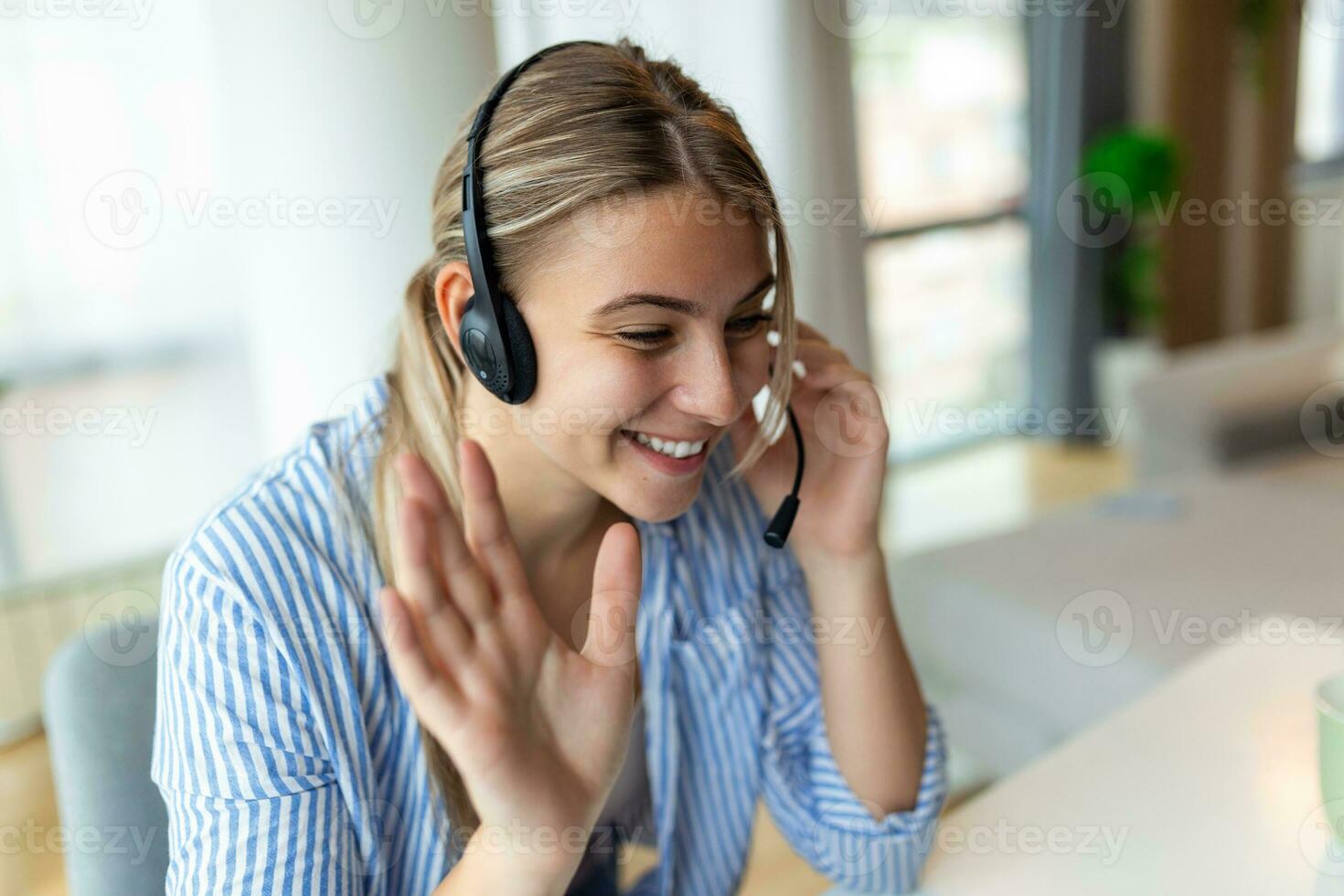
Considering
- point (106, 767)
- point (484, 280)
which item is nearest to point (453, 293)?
point (484, 280)

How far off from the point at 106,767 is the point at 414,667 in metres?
0.42

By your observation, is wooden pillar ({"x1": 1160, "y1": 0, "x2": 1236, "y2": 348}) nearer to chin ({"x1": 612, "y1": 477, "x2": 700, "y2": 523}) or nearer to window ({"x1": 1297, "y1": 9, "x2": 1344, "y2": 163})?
window ({"x1": 1297, "y1": 9, "x2": 1344, "y2": 163})

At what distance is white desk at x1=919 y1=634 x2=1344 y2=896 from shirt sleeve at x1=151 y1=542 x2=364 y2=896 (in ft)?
1.52

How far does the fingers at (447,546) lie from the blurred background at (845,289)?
17.8 inches

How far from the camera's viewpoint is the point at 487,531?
0.67m

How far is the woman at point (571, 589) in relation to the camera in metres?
0.69

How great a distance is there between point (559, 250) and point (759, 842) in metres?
1.46

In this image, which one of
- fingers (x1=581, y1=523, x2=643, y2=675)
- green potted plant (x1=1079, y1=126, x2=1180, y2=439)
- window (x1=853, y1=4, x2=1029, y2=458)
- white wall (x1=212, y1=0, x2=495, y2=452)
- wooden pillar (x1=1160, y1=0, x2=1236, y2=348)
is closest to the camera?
fingers (x1=581, y1=523, x2=643, y2=675)

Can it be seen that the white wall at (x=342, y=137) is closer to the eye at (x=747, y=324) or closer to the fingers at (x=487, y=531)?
the eye at (x=747, y=324)

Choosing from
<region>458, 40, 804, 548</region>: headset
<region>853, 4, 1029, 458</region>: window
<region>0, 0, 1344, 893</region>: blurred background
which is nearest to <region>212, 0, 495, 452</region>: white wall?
<region>0, 0, 1344, 893</region>: blurred background

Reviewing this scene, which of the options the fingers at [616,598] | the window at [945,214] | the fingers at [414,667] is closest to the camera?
the fingers at [414,667]

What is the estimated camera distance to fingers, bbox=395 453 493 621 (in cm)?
64

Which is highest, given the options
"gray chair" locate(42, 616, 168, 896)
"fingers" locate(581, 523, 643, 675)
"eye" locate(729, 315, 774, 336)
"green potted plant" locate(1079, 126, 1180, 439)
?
"eye" locate(729, 315, 774, 336)

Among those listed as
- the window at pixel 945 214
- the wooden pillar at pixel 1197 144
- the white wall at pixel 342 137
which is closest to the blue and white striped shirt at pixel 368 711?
the white wall at pixel 342 137
